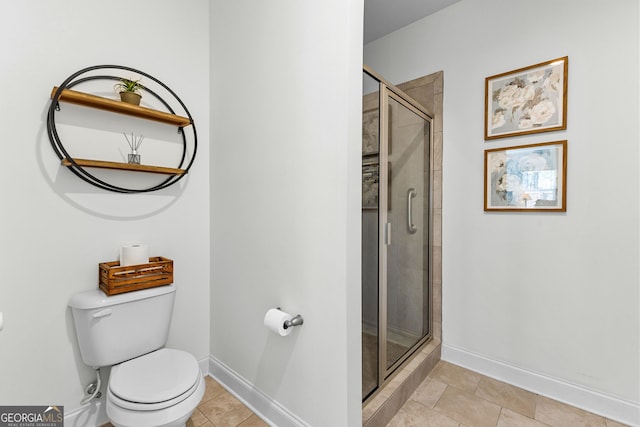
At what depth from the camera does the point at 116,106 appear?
145 centimetres

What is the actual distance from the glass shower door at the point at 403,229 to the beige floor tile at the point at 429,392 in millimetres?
199

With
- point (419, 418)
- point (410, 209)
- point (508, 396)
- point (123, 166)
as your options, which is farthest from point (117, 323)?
point (508, 396)

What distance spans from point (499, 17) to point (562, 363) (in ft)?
7.20

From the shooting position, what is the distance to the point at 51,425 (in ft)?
4.49

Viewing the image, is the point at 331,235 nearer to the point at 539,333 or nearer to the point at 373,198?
the point at 373,198

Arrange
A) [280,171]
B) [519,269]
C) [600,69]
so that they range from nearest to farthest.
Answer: [280,171], [600,69], [519,269]

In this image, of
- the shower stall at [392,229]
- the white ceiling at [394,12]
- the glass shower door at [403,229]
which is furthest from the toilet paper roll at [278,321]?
the white ceiling at [394,12]

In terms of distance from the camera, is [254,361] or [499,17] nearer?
[254,361]

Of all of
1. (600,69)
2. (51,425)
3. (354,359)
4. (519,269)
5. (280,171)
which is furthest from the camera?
(519,269)

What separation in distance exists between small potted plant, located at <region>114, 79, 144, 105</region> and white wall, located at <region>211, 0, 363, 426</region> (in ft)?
1.49

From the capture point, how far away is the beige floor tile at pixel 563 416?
1.56m

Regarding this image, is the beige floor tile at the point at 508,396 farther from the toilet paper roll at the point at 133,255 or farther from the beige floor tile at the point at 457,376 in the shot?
the toilet paper roll at the point at 133,255

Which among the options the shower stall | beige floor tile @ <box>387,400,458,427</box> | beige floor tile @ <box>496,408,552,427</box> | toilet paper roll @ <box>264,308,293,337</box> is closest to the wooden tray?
toilet paper roll @ <box>264,308,293,337</box>

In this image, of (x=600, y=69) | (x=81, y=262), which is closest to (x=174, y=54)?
(x=81, y=262)
